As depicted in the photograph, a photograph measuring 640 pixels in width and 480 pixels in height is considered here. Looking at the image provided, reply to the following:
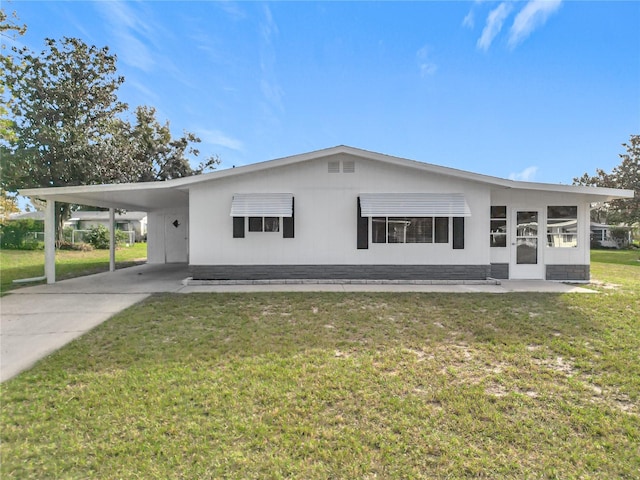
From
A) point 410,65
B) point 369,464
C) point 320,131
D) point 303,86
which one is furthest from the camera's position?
point 320,131

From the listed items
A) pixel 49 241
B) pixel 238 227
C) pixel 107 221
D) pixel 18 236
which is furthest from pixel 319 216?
pixel 107 221

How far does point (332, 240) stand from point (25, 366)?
6.55m

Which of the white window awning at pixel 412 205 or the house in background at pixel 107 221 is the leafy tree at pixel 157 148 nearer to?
the house in background at pixel 107 221

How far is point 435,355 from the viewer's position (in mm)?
3887

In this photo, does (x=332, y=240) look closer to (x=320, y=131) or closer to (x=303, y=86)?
(x=303, y=86)

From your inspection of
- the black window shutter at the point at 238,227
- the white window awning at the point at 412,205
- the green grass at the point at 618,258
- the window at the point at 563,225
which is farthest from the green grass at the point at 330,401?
the green grass at the point at 618,258

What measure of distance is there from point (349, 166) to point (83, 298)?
23.9ft

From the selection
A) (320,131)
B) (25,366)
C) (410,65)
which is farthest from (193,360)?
(320,131)

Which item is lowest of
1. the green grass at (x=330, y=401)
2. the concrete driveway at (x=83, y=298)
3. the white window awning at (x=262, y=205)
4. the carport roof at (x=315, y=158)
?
the green grass at (x=330, y=401)

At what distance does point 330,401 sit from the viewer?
9.41 feet

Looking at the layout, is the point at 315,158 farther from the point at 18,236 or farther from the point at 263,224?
the point at 18,236

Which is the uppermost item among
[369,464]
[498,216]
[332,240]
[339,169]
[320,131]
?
[320,131]

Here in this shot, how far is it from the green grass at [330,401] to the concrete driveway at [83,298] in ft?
1.69

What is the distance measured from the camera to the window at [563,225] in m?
9.18
